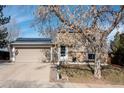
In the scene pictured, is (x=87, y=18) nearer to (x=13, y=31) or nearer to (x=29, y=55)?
(x=29, y=55)

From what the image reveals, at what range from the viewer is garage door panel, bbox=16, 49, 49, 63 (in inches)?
1011

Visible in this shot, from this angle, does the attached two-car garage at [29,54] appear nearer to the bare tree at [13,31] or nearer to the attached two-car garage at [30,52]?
the attached two-car garage at [30,52]

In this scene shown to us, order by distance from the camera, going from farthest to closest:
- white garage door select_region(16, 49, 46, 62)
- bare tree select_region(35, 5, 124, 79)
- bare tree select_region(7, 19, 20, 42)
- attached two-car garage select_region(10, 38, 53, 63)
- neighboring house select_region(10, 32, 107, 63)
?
bare tree select_region(7, 19, 20, 42), white garage door select_region(16, 49, 46, 62), attached two-car garage select_region(10, 38, 53, 63), neighboring house select_region(10, 32, 107, 63), bare tree select_region(35, 5, 124, 79)

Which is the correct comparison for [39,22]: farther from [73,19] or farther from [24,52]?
[24,52]

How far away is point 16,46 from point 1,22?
2810 millimetres

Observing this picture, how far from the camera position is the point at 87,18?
14867 millimetres

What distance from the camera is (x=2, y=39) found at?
25.5m

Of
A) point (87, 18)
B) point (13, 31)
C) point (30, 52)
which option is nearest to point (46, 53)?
point (30, 52)

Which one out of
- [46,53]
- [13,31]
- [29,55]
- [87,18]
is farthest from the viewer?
[13,31]

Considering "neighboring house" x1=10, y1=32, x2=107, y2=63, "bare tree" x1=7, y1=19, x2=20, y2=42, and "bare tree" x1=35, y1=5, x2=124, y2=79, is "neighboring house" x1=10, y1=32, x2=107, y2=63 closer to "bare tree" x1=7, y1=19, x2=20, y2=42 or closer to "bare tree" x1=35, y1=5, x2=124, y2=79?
"bare tree" x1=35, y1=5, x2=124, y2=79

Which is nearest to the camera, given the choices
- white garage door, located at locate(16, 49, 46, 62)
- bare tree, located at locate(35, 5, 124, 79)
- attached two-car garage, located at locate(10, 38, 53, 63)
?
bare tree, located at locate(35, 5, 124, 79)

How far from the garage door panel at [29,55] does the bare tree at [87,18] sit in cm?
1057

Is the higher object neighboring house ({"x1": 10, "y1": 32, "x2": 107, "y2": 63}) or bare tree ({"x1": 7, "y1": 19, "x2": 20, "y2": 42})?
bare tree ({"x1": 7, "y1": 19, "x2": 20, "y2": 42})

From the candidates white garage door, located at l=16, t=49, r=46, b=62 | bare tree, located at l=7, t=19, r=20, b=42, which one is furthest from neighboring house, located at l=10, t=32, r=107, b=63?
bare tree, located at l=7, t=19, r=20, b=42
